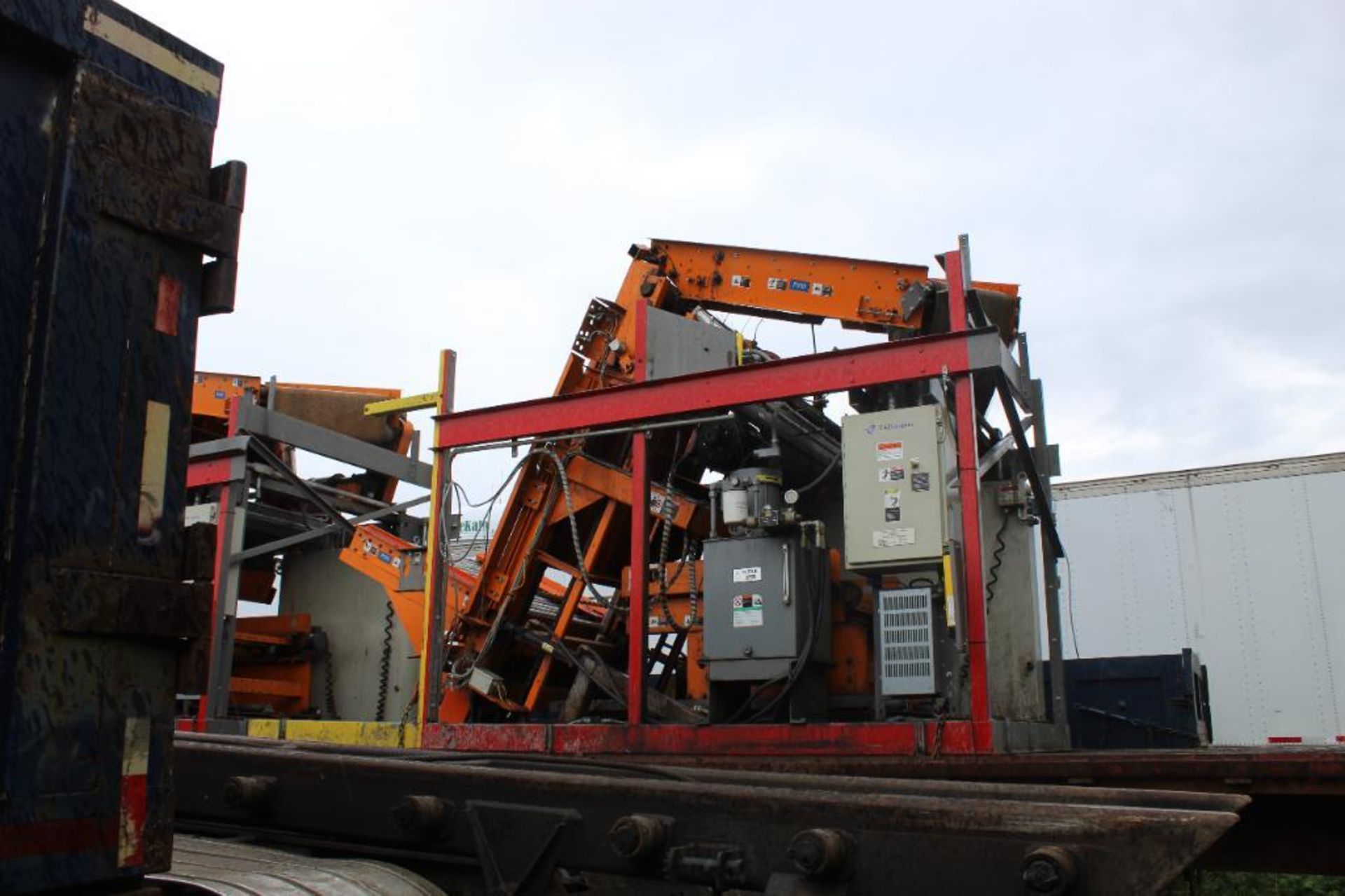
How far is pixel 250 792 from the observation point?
12.9 feet

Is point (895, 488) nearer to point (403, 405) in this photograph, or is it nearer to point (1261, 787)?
point (1261, 787)

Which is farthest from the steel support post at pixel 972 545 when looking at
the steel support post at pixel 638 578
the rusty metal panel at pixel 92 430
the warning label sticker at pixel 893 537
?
the rusty metal panel at pixel 92 430

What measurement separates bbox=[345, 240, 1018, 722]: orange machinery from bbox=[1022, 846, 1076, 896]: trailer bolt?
22.1 ft

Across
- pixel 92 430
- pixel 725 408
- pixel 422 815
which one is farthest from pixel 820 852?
pixel 725 408

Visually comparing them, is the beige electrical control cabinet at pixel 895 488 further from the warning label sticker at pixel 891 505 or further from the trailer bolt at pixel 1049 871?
the trailer bolt at pixel 1049 871

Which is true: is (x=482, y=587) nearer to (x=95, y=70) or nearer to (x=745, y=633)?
(x=745, y=633)

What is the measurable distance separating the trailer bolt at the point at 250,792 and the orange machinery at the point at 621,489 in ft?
17.6

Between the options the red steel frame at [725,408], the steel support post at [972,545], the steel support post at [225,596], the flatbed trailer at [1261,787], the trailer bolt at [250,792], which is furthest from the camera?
the steel support post at [225,596]

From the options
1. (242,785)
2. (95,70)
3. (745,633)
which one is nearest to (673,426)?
(745,633)

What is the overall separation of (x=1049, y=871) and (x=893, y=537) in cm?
520

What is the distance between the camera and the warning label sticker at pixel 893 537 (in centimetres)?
764

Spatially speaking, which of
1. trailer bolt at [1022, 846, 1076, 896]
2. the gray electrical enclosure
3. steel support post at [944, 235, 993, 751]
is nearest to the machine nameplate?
the gray electrical enclosure

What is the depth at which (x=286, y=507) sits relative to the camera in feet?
42.1

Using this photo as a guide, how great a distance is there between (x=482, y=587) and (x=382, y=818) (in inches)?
256
